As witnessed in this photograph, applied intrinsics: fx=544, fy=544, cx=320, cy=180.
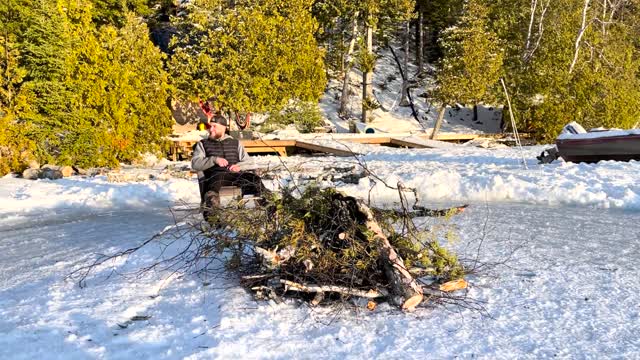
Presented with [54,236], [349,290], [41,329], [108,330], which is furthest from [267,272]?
[54,236]

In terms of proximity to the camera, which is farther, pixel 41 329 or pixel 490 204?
pixel 490 204

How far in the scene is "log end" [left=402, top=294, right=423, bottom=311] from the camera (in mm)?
3445

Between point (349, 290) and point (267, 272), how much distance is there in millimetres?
626

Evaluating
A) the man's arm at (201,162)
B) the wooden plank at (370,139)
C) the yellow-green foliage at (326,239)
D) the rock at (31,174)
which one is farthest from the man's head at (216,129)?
the wooden plank at (370,139)

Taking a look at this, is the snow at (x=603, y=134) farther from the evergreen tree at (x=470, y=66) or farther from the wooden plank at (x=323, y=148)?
the evergreen tree at (x=470, y=66)

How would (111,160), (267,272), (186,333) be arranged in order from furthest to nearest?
1. (111,160)
2. (267,272)
3. (186,333)

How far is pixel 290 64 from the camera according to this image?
77.0 ft

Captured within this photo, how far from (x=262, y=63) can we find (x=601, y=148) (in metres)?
14.7

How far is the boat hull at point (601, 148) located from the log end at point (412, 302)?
976 cm

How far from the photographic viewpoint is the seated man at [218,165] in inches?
230

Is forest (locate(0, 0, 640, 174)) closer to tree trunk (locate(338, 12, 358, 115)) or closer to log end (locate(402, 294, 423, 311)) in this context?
tree trunk (locate(338, 12, 358, 115))

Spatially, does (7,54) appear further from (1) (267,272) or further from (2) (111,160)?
(1) (267,272)

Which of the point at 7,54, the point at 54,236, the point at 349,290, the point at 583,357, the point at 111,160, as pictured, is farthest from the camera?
the point at 111,160

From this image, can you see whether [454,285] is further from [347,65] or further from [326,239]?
[347,65]
